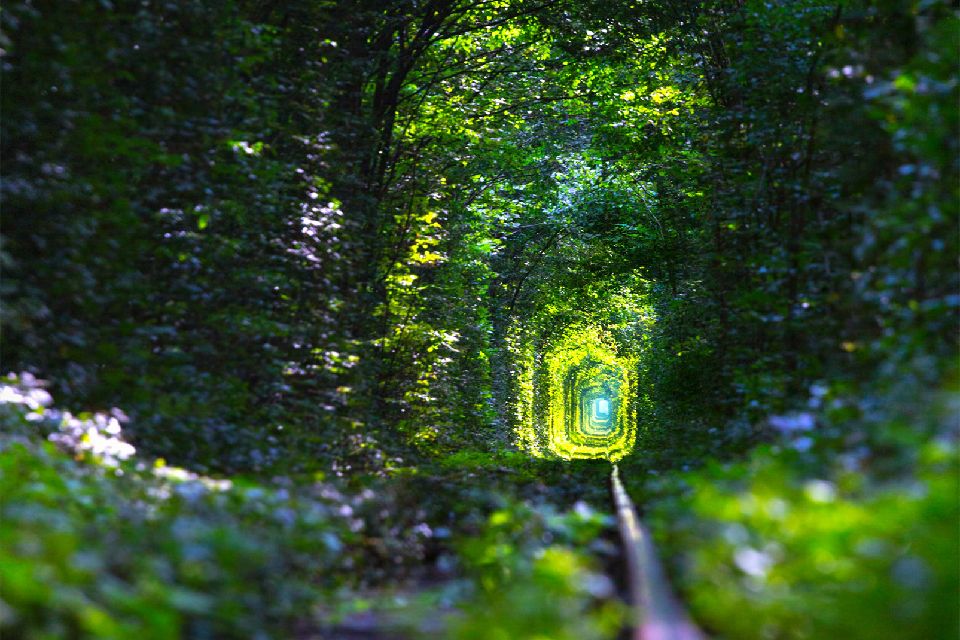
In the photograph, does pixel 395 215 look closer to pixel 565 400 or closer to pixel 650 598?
pixel 650 598

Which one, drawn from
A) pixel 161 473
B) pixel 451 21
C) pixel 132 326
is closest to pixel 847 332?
pixel 161 473

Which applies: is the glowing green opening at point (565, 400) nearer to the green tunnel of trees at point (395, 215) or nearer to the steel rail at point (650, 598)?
the green tunnel of trees at point (395, 215)

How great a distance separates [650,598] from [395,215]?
13572 millimetres

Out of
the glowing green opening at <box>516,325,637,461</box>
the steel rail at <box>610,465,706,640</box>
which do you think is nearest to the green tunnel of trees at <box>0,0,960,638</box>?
the steel rail at <box>610,465,706,640</box>

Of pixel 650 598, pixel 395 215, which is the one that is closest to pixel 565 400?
pixel 395 215

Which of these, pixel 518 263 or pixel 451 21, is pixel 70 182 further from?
pixel 518 263

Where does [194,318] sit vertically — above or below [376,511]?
above

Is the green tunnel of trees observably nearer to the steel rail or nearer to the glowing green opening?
the steel rail

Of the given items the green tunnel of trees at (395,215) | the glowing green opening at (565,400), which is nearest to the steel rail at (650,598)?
the green tunnel of trees at (395,215)

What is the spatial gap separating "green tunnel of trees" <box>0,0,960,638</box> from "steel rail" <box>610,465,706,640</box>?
15 centimetres

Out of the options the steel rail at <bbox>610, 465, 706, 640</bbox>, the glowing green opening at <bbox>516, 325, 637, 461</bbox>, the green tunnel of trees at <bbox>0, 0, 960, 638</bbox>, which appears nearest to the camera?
the steel rail at <bbox>610, 465, 706, 640</bbox>

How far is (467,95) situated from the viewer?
67.6 ft

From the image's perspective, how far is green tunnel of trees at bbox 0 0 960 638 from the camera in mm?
6598

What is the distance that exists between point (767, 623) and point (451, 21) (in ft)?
53.1
